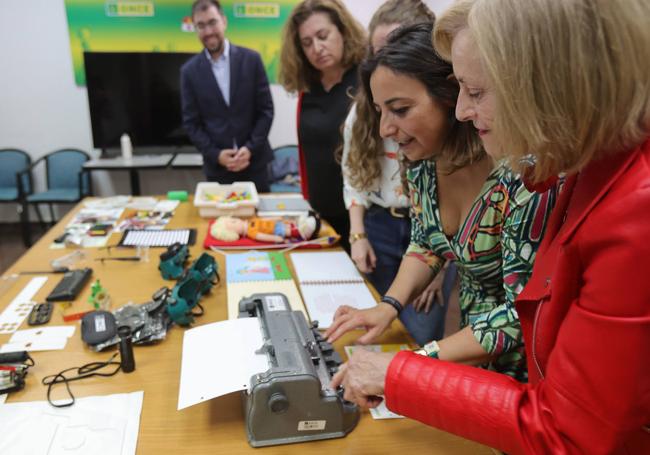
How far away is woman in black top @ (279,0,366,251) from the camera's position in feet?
6.90

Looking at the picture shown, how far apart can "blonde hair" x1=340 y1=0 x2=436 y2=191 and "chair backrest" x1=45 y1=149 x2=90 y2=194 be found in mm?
3464

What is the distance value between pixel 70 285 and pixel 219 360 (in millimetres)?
768

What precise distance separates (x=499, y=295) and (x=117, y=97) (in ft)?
13.0

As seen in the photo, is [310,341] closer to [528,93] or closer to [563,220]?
[563,220]

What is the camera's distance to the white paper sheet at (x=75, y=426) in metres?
0.89

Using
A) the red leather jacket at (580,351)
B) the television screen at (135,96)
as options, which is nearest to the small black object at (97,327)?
the red leather jacket at (580,351)

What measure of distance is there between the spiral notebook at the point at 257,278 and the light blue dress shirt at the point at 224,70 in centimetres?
167

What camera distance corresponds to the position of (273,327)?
1072mm

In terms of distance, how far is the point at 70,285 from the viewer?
4.93 feet

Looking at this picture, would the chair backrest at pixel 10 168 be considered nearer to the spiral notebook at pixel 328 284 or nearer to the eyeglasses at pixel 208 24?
the eyeglasses at pixel 208 24

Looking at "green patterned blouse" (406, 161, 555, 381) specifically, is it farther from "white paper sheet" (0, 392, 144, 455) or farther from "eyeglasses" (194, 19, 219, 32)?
"eyeglasses" (194, 19, 219, 32)

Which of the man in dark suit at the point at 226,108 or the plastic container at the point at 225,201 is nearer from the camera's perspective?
the plastic container at the point at 225,201

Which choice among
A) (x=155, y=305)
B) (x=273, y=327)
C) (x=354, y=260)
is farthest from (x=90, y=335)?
(x=354, y=260)

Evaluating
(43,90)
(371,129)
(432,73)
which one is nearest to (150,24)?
(43,90)
